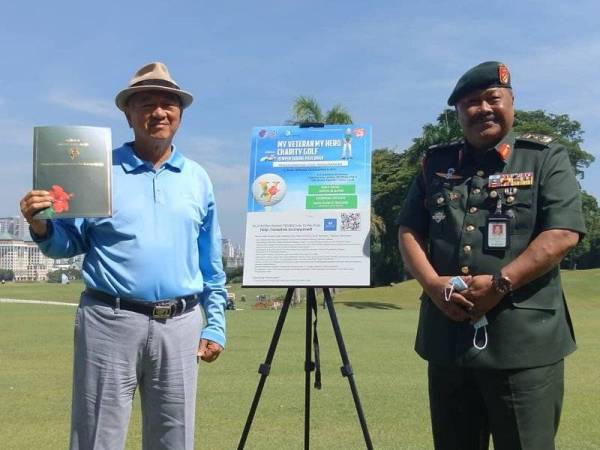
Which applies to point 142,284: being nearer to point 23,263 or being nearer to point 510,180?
point 510,180

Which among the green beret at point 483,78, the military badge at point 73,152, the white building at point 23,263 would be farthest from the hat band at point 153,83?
the white building at point 23,263

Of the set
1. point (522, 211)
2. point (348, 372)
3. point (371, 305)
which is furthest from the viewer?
point (371, 305)

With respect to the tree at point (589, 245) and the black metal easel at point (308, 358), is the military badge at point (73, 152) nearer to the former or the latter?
the black metal easel at point (308, 358)

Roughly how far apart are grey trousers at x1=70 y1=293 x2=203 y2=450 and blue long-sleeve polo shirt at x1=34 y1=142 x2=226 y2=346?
0.48 ft

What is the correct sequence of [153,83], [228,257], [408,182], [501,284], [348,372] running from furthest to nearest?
[228,257], [408,182], [348,372], [153,83], [501,284]

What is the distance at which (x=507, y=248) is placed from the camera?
3.04 meters

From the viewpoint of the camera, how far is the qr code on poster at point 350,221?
15.8 feet

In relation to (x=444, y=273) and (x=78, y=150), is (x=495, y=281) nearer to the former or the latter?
(x=444, y=273)

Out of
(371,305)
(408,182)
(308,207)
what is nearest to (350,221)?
(308,207)

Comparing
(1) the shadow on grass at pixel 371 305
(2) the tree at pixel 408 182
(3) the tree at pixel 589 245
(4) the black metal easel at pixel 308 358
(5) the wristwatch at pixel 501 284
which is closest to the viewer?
(5) the wristwatch at pixel 501 284

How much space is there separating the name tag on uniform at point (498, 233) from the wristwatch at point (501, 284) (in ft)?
0.55

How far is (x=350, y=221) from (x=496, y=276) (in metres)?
→ 1.95

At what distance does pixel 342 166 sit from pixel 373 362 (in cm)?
565

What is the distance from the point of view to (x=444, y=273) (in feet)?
10.5
